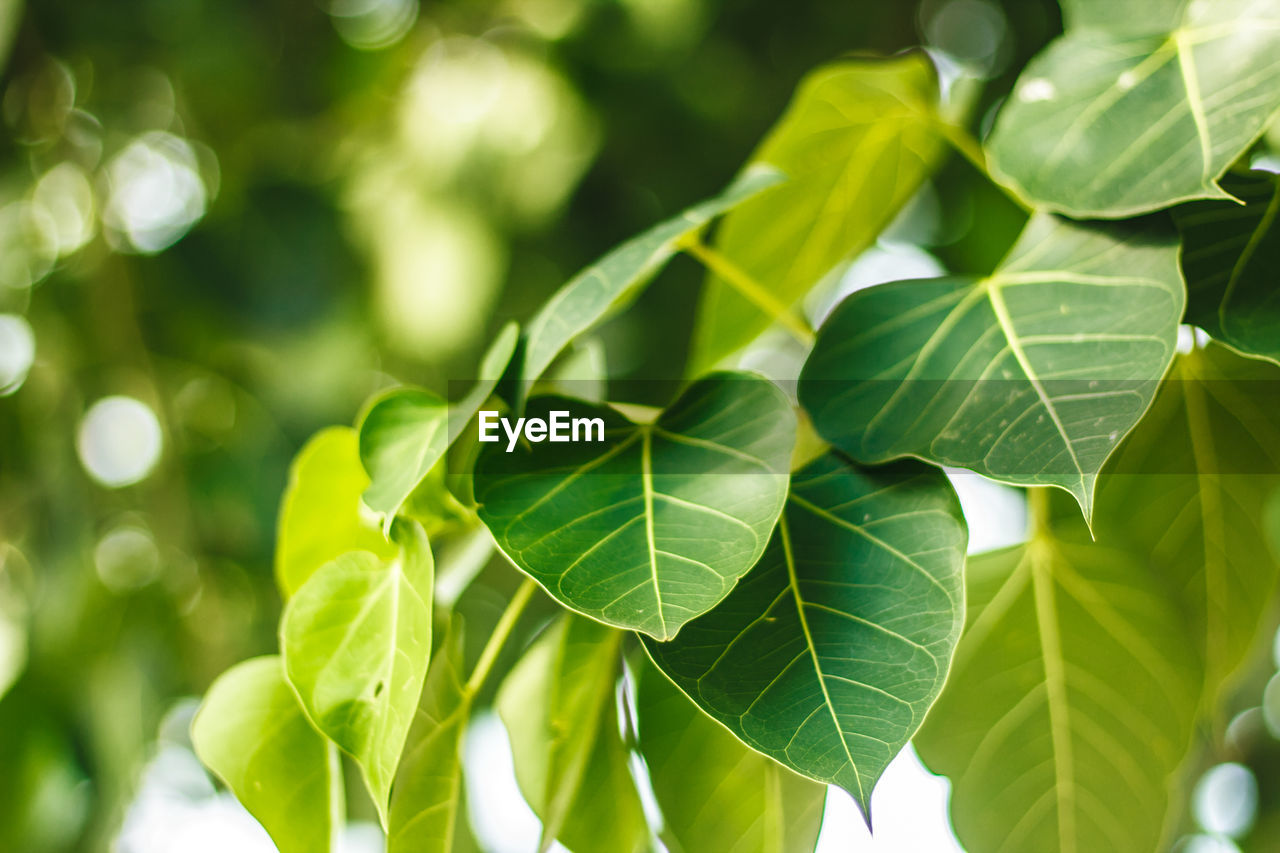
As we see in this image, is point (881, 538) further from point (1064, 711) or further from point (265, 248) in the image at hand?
point (265, 248)

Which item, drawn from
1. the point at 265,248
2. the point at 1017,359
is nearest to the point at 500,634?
the point at 1017,359

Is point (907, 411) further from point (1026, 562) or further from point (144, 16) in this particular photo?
point (144, 16)

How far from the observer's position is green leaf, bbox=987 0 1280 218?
25 centimetres

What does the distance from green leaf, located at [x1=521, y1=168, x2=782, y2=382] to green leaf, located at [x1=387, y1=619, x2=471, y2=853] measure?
0.10 metres

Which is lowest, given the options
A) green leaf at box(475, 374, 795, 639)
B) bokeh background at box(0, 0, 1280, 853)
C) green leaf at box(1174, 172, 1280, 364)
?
bokeh background at box(0, 0, 1280, 853)

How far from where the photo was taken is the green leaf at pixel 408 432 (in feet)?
0.84

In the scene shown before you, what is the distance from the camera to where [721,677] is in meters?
0.23

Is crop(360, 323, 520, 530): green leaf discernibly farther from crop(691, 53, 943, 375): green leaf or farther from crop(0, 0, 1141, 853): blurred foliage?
crop(0, 0, 1141, 853): blurred foliage

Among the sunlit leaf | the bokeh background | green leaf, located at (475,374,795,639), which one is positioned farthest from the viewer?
the bokeh background

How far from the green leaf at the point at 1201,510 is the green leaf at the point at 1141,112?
109mm

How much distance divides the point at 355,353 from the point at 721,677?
0.91 m

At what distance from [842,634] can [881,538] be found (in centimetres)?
3

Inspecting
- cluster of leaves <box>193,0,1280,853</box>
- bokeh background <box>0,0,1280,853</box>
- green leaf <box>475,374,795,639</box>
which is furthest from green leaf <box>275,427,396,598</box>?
bokeh background <box>0,0,1280,853</box>

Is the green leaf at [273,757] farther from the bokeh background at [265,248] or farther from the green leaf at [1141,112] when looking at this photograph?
the bokeh background at [265,248]
